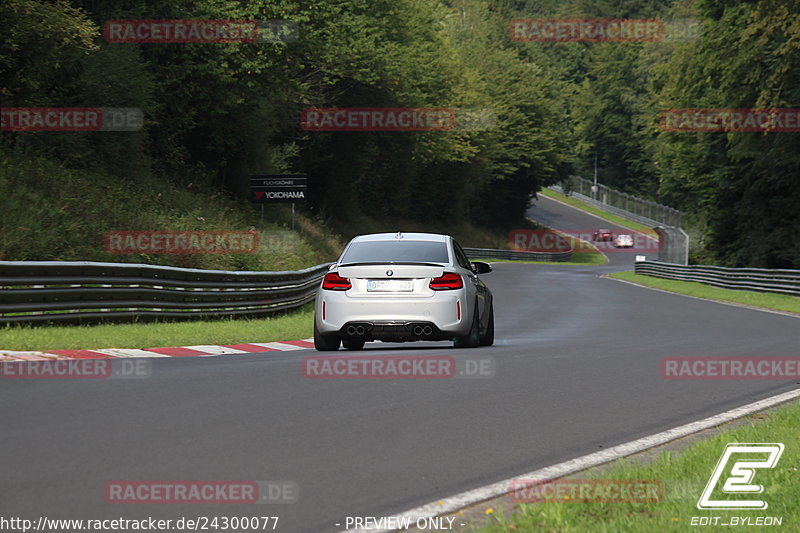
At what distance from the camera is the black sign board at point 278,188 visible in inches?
1133

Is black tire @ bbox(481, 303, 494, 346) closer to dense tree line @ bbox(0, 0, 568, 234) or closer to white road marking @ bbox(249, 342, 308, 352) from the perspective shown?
white road marking @ bbox(249, 342, 308, 352)

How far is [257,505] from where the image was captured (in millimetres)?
5328

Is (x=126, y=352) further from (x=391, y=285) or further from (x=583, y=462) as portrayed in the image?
(x=583, y=462)

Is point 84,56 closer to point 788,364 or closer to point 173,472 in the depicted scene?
point 788,364

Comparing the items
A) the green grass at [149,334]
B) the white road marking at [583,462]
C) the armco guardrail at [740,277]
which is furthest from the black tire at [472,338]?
the armco guardrail at [740,277]

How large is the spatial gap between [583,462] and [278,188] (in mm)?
23013

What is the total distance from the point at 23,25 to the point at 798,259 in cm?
3300

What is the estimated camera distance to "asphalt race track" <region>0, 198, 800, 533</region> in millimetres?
5594

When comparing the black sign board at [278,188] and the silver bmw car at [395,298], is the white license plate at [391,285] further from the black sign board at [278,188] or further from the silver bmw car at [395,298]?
the black sign board at [278,188]

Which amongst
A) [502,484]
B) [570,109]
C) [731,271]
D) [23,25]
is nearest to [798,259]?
[731,271]

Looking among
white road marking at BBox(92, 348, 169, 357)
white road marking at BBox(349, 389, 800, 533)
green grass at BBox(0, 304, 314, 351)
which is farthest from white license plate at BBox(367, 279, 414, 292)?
white road marking at BBox(349, 389, 800, 533)

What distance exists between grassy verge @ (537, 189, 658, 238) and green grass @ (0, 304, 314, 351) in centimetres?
9323

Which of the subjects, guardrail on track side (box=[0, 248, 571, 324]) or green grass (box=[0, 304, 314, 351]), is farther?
guardrail on track side (box=[0, 248, 571, 324])

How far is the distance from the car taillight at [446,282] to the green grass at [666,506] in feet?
19.8
